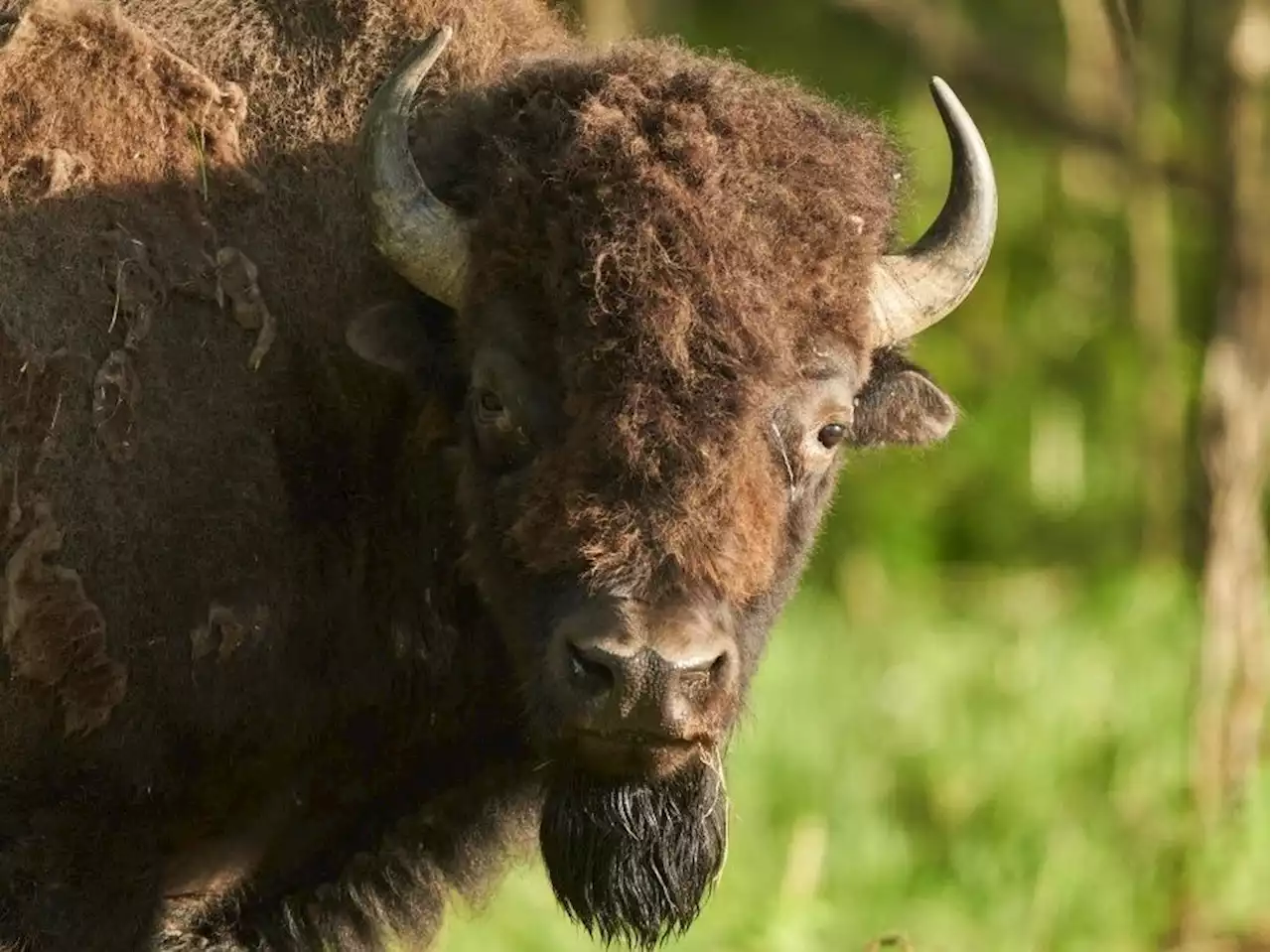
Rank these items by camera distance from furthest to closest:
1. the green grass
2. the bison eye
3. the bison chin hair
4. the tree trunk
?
the tree trunk, the green grass, the bison eye, the bison chin hair

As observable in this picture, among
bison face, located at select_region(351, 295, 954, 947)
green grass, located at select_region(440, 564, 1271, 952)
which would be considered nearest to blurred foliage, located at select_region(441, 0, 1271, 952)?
green grass, located at select_region(440, 564, 1271, 952)

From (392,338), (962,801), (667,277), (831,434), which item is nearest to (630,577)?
(667,277)

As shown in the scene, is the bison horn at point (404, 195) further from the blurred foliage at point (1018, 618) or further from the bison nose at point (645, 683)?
the blurred foliage at point (1018, 618)

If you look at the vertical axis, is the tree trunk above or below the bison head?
below

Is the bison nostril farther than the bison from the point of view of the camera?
No

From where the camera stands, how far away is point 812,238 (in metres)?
4.71

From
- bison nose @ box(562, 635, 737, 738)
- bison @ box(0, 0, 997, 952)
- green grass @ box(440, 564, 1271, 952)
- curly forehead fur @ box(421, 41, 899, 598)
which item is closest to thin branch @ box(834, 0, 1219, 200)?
green grass @ box(440, 564, 1271, 952)

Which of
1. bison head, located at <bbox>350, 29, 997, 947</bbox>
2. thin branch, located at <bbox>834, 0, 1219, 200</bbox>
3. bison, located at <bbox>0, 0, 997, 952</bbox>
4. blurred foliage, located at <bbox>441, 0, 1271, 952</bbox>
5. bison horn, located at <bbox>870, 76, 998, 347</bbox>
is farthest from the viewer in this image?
thin branch, located at <bbox>834, 0, 1219, 200</bbox>

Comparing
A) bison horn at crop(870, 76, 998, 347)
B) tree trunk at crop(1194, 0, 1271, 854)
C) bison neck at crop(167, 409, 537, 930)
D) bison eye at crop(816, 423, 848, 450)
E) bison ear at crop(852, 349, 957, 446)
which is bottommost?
tree trunk at crop(1194, 0, 1271, 854)

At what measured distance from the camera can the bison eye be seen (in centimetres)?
484

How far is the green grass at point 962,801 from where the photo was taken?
6.97 metres

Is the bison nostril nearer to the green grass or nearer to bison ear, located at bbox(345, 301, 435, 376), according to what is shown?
bison ear, located at bbox(345, 301, 435, 376)

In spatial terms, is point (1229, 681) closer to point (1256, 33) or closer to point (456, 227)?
point (1256, 33)

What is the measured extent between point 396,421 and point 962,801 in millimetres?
3494
